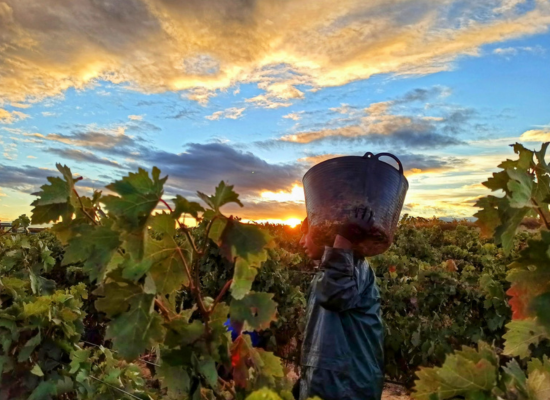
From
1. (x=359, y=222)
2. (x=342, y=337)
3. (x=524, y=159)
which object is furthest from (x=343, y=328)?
(x=524, y=159)

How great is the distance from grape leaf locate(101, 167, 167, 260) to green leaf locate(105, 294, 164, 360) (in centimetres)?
12

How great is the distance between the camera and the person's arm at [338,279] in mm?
2922

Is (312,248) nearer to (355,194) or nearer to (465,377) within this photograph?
(355,194)

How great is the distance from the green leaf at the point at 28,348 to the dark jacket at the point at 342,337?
1.52m

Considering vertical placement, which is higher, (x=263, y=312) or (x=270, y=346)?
(x=263, y=312)

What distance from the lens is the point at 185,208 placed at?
1183 millimetres

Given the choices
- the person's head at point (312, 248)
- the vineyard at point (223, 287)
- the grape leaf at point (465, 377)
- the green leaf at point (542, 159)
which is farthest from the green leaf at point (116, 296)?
the person's head at point (312, 248)

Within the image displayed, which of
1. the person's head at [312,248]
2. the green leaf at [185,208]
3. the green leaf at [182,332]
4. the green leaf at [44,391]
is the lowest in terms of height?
the green leaf at [44,391]

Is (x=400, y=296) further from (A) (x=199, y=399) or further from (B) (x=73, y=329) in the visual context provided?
(A) (x=199, y=399)

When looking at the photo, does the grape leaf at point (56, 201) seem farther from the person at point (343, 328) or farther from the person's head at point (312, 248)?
the person's head at point (312, 248)

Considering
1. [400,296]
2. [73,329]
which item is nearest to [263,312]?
[73,329]

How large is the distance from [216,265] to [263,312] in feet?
16.1

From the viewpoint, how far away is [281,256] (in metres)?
6.71

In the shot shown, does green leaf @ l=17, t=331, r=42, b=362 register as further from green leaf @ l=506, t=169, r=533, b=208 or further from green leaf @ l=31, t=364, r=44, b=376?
green leaf @ l=506, t=169, r=533, b=208
